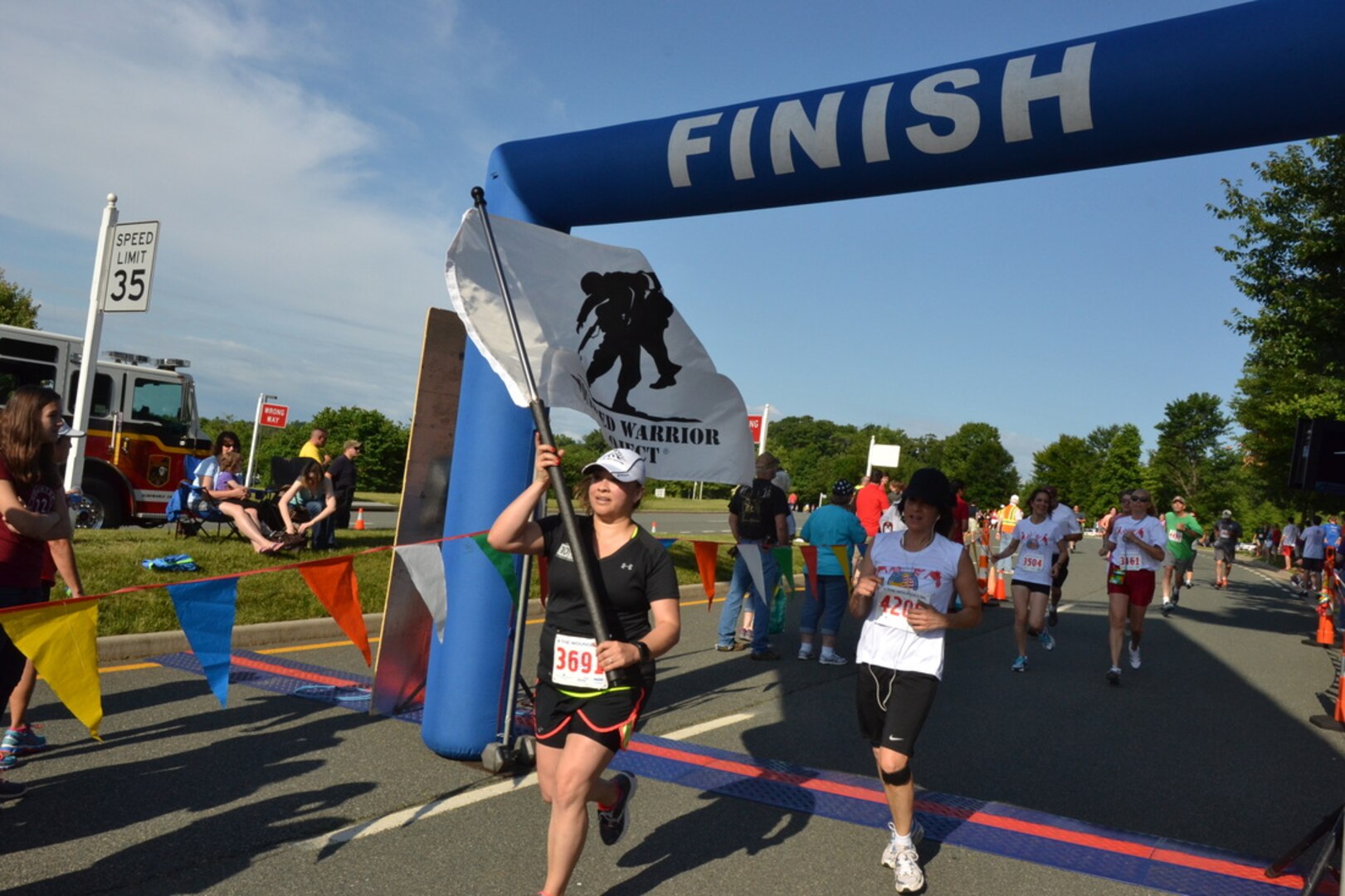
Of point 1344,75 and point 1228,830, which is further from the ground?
point 1344,75

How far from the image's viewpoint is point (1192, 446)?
417 ft

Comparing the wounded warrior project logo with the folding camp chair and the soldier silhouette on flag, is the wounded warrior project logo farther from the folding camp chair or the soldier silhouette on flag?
the folding camp chair

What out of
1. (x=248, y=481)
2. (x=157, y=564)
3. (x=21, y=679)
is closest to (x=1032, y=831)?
(x=21, y=679)

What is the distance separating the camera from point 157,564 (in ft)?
33.5

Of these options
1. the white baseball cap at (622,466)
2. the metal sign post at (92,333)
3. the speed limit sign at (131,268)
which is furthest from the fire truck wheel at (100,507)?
the white baseball cap at (622,466)

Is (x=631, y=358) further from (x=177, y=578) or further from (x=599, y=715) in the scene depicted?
(x=177, y=578)

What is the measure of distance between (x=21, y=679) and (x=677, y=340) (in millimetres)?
3787

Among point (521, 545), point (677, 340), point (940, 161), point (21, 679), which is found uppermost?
point (940, 161)

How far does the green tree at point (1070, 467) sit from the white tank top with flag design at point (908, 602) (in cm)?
13509

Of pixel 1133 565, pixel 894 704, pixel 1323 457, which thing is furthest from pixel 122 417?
pixel 1323 457

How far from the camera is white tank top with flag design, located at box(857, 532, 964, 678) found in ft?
15.3

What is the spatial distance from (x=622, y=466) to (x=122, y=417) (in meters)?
14.5

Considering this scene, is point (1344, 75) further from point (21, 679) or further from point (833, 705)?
→ point (21, 679)

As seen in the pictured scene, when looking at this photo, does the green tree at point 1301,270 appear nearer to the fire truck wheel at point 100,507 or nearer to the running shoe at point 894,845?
the running shoe at point 894,845
